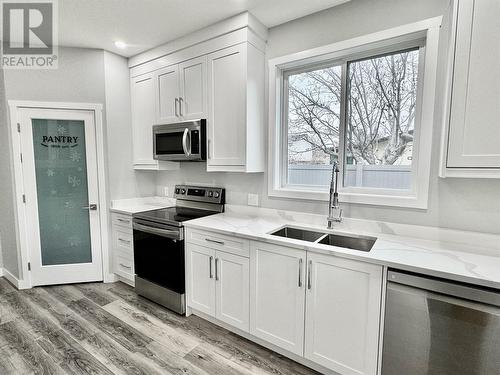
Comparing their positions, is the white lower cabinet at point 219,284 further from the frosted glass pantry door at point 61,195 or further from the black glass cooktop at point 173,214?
the frosted glass pantry door at point 61,195

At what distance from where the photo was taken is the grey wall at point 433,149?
5.52 feet

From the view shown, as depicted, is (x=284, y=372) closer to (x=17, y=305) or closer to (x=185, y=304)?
(x=185, y=304)

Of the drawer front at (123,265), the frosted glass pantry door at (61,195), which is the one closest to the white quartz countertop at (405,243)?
the drawer front at (123,265)

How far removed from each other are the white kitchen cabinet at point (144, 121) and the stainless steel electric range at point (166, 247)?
2.06ft

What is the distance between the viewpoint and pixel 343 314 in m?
1.63

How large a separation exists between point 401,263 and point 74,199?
11.1 ft

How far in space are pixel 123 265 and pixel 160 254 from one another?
0.91 m

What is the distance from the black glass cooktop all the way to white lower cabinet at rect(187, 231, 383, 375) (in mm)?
309

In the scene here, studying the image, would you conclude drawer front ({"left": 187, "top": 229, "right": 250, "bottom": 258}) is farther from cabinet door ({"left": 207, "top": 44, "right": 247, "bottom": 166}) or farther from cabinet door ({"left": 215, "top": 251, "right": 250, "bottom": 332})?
cabinet door ({"left": 207, "top": 44, "right": 247, "bottom": 166})

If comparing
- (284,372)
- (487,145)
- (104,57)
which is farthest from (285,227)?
(104,57)

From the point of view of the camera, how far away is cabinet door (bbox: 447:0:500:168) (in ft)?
4.44

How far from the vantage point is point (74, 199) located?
10.2ft

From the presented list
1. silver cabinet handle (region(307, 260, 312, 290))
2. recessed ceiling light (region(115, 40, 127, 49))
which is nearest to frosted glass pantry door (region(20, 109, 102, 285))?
recessed ceiling light (region(115, 40, 127, 49))

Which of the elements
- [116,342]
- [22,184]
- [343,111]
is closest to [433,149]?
[343,111]
